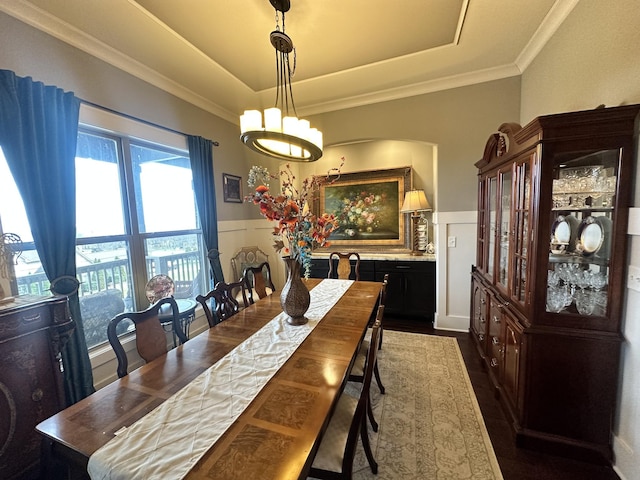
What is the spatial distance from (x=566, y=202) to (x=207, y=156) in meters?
3.40

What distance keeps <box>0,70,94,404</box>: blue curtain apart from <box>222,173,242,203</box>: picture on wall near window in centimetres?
169

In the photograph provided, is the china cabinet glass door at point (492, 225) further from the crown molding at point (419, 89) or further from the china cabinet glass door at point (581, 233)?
the crown molding at point (419, 89)

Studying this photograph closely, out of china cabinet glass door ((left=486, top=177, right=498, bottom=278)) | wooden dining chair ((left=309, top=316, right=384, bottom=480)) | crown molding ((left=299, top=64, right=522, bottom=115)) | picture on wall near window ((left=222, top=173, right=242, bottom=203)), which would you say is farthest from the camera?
picture on wall near window ((left=222, top=173, right=242, bottom=203))

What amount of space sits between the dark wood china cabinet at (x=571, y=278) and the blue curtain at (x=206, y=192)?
3.04m

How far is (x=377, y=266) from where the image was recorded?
11.8 ft

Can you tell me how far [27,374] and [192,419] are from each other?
1.36 m

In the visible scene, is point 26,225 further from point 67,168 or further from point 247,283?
point 247,283

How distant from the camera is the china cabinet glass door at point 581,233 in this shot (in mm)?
1486

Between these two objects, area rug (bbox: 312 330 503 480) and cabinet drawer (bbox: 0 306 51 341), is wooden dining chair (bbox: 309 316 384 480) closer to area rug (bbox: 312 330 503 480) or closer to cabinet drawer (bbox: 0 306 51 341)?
area rug (bbox: 312 330 503 480)

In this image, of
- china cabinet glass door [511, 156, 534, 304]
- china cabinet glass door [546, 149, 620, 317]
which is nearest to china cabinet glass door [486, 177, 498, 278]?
china cabinet glass door [511, 156, 534, 304]

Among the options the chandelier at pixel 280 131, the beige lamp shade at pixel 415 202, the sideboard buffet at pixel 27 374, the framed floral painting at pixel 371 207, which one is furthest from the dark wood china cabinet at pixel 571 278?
the sideboard buffet at pixel 27 374

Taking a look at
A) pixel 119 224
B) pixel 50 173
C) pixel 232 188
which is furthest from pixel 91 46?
pixel 232 188

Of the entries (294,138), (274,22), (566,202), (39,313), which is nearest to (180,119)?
(274,22)

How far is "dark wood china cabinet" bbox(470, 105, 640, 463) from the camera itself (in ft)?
4.66
